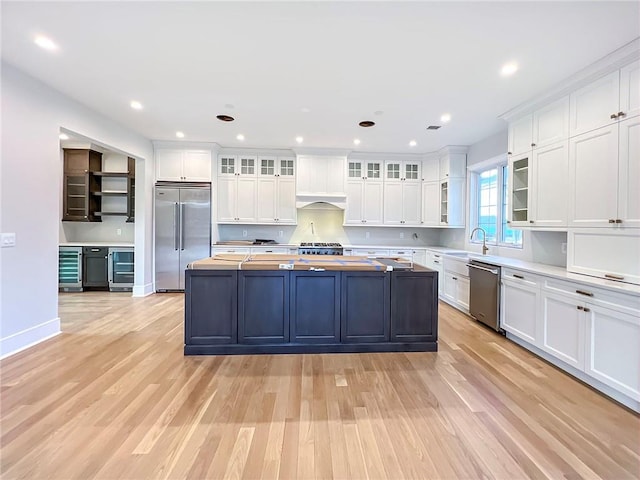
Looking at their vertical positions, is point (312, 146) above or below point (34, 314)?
above

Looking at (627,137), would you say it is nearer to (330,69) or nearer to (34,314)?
(330,69)

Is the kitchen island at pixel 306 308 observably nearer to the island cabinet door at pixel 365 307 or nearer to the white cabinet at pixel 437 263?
the island cabinet door at pixel 365 307

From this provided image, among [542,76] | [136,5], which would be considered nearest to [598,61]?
[542,76]

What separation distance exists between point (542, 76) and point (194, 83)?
11.2 ft

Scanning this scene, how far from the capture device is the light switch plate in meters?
2.81

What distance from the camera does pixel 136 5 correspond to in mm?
2037

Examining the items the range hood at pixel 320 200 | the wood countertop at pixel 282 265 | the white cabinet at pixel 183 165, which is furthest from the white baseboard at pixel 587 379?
the white cabinet at pixel 183 165

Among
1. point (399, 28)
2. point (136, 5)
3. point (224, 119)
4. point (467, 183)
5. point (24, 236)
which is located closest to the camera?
point (136, 5)

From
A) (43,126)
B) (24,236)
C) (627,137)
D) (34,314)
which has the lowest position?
(34,314)

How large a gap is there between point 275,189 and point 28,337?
399 cm

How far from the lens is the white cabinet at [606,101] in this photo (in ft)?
7.73

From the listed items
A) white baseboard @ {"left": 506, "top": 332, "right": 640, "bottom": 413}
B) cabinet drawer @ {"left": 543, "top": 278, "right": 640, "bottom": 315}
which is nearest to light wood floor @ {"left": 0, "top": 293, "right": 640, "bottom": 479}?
white baseboard @ {"left": 506, "top": 332, "right": 640, "bottom": 413}

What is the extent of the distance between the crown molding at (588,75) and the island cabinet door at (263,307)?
127 inches

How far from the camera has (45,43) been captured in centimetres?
247
